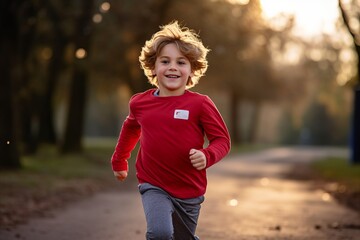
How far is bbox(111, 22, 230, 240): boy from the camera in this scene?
5.27m

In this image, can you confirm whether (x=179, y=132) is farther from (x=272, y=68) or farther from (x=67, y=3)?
(x=272, y=68)

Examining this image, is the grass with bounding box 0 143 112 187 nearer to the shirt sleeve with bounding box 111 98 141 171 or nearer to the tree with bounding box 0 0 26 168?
the tree with bounding box 0 0 26 168

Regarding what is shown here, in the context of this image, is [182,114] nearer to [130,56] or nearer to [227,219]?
[227,219]

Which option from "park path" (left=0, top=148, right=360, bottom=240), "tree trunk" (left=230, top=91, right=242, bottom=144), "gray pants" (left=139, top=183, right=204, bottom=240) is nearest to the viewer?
"gray pants" (left=139, top=183, right=204, bottom=240)

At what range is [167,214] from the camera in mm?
5074

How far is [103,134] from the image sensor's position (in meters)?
81.9

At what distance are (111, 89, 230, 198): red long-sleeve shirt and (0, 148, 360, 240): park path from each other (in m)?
3.15

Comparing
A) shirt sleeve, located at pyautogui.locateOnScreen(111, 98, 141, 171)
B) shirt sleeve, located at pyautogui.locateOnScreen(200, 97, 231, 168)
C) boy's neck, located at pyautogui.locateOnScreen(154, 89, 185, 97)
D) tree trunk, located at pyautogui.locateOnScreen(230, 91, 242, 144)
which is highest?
boy's neck, located at pyautogui.locateOnScreen(154, 89, 185, 97)

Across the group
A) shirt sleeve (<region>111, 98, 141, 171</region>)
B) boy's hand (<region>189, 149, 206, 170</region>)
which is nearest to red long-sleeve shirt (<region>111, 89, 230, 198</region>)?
boy's hand (<region>189, 149, 206, 170</region>)

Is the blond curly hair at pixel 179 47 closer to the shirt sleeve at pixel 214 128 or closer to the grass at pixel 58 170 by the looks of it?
the shirt sleeve at pixel 214 128

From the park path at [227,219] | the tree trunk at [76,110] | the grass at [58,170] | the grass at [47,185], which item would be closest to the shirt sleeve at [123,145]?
the park path at [227,219]

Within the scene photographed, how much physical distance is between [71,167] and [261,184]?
5526mm

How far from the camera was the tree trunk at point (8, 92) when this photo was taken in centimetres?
1741

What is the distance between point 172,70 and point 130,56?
28436 mm
